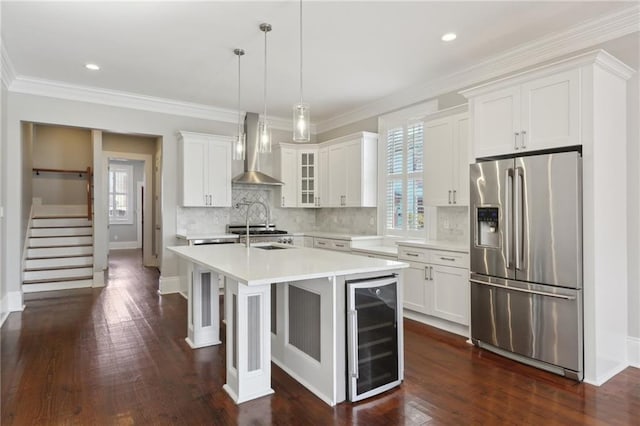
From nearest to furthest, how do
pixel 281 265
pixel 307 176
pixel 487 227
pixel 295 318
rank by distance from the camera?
1. pixel 281 265
2. pixel 295 318
3. pixel 487 227
4. pixel 307 176

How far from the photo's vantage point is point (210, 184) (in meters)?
5.60

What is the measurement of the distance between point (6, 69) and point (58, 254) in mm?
3353

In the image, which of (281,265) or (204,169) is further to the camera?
(204,169)

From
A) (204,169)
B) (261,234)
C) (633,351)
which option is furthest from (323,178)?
(633,351)

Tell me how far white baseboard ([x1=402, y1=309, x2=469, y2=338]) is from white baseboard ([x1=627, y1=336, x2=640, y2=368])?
1251mm

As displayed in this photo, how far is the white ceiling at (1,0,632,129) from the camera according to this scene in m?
2.93

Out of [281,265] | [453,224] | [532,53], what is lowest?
[281,265]

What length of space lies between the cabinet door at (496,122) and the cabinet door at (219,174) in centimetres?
364

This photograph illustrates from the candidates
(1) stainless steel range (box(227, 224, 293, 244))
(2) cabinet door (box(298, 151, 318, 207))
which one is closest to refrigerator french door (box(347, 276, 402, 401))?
(1) stainless steel range (box(227, 224, 293, 244))

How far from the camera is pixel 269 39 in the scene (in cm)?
348

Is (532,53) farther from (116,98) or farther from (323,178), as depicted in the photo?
(116,98)

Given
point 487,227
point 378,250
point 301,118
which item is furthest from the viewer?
point 378,250

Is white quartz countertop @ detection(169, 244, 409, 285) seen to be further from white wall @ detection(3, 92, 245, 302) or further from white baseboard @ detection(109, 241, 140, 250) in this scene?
white baseboard @ detection(109, 241, 140, 250)

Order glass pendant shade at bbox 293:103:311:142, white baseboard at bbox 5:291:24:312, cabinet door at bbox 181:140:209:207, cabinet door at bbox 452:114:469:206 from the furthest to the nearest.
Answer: cabinet door at bbox 181:140:209:207 → white baseboard at bbox 5:291:24:312 → cabinet door at bbox 452:114:469:206 → glass pendant shade at bbox 293:103:311:142
